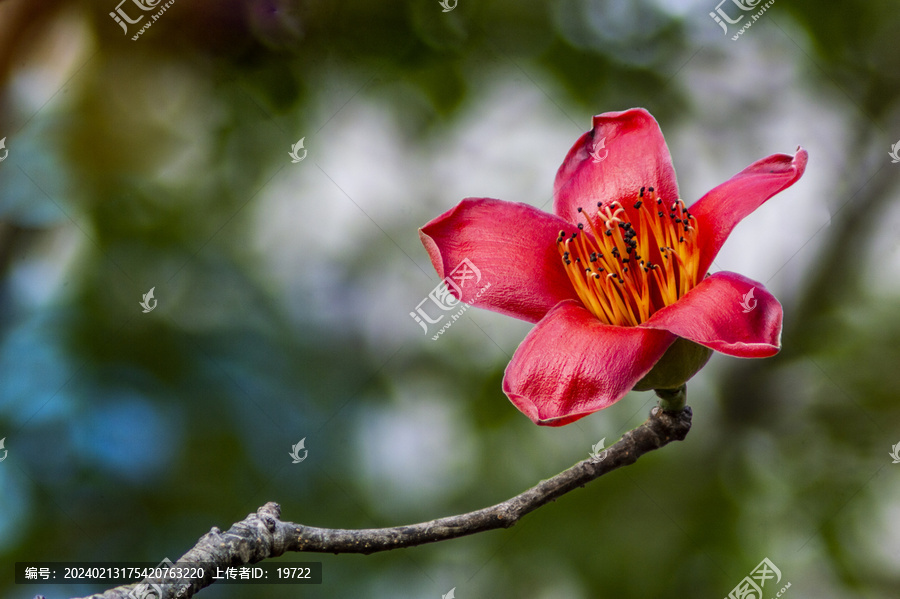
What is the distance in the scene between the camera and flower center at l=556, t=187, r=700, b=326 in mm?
821

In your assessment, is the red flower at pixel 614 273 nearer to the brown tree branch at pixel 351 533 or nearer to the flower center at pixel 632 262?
the flower center at pixel 632 262

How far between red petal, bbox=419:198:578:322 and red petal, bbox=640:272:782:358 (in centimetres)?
16

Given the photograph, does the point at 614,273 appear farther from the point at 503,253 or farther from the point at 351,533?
the point at 351,533

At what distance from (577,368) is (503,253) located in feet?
0.67

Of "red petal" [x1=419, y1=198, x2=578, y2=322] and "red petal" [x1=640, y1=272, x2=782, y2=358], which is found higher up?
"red petal" [x1=419, y1=198, x2=578, y2=322]

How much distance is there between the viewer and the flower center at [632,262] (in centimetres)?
82

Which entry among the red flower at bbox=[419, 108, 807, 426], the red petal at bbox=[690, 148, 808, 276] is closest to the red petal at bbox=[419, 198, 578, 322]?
the red flower at bbox=[419, 108, 807, 426]

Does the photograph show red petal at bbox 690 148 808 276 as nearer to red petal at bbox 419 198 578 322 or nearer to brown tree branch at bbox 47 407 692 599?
red petal at bbox 419 198 578 322

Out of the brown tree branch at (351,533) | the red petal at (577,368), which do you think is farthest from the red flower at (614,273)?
the brown tree branch at (351,533)

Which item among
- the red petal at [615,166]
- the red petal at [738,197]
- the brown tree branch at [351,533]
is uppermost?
the red petal at [615,166]

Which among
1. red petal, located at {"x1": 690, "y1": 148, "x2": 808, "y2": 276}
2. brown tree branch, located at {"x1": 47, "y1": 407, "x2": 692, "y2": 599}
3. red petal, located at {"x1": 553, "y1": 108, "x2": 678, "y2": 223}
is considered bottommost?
brown tree branch, located at {"x1": 47, "y1": 407, "x2": 692, "y2": 599}

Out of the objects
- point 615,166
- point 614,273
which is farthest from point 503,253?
point 615,166

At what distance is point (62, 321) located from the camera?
76.7 inches

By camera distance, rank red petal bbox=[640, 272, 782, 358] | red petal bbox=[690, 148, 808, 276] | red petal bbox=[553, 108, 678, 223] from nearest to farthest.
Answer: red petal bbox=[640, 272, 782, 358]
red petal bbox=[690, 148, 808, 276]
red petal bbox=[553, 108, 678, 223]
